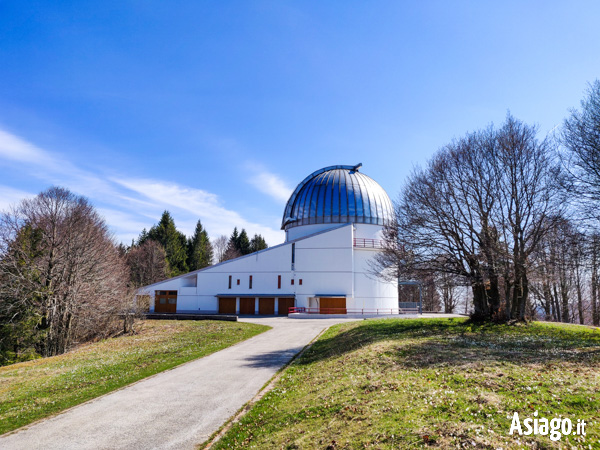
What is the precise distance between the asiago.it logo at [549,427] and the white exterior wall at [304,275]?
126ft

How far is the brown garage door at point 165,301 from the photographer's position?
153 ft

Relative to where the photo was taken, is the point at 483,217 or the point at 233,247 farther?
the point at 233,247

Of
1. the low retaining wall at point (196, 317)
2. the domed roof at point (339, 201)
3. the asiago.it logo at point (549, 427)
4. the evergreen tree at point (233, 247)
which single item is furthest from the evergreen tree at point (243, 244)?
the asiago.it logo at point (549, 427)

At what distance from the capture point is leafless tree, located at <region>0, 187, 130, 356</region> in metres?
21.0

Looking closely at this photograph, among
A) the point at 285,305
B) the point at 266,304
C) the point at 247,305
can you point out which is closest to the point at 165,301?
the point at 247,305

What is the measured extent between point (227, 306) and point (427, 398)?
→ 40050mm

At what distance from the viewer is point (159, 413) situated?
28.0 feet

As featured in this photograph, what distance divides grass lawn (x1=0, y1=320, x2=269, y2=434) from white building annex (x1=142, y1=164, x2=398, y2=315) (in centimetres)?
2201

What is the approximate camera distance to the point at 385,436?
5699 millimetres

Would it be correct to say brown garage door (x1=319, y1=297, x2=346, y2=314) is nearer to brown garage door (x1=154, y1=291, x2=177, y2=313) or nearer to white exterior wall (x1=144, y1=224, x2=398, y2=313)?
white exterior wall (x1=144, y1=224, x2=398, y2=313)

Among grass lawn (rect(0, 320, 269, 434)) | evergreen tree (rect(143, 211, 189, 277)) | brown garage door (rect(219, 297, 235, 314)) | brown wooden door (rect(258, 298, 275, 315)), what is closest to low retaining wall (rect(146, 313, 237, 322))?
brown garage door (rect(219, 297, 235, 314))

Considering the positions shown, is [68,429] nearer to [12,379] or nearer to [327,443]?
[327,443]

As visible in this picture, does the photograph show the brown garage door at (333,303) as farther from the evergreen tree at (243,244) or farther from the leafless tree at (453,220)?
the evergreen tree at (243,244)

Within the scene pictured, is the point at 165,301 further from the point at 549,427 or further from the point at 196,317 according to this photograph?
the point at 549,427
